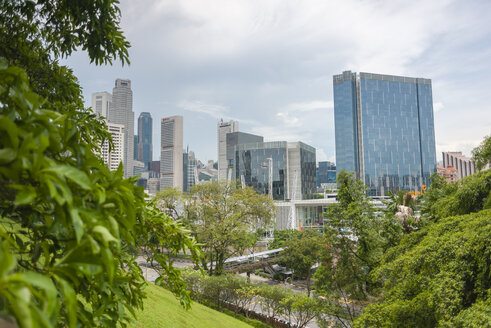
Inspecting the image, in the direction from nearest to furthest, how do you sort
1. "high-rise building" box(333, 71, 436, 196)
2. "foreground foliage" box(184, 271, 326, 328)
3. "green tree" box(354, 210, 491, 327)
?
"green tree" box(354, 210, 491, 327) < "foreground foliage" box(184, 271, 326, 328) < "high-rise building" box(333, 71, 436, 196)

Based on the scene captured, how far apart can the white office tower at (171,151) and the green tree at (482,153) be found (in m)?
168

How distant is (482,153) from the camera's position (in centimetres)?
771

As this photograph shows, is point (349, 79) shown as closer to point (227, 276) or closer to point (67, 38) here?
point (227, 276)

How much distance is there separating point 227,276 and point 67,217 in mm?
14515

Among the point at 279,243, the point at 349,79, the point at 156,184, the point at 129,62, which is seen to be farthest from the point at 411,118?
the point at 156,184

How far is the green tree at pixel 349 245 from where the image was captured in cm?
1062

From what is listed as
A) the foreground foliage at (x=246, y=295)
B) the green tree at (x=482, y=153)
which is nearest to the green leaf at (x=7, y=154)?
the green tree at (x=482, y=153)

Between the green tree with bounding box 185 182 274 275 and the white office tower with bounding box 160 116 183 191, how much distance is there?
156844mm

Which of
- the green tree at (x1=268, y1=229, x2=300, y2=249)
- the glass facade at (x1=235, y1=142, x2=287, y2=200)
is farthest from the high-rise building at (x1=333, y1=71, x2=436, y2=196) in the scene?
the green tree at (x1=268, y1=229, x2=300, y2=249)

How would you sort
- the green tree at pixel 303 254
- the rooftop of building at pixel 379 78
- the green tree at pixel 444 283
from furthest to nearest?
the rooftop of building at pixel 379 78 → the green tree at pixel 303 254 → the green tree at pixel 444 283

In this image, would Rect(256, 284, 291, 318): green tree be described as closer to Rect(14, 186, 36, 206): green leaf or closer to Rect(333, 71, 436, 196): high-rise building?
Rect(14, 186, 36, 206): green leaf

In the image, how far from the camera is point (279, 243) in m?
30.6

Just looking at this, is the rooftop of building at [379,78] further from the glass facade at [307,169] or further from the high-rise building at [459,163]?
the glass facade at [307,169]

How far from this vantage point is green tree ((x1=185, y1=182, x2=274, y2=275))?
15.5 metres
